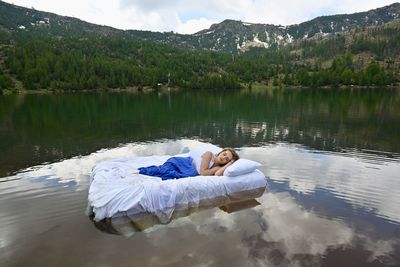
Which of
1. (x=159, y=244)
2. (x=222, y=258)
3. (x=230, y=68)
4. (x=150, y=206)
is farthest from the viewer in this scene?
(x=230, y=68)

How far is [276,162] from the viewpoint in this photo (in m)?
17.4

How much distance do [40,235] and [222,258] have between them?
4.77 metres

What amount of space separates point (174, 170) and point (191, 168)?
661 millimetres

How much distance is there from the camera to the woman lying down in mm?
Result: 12328

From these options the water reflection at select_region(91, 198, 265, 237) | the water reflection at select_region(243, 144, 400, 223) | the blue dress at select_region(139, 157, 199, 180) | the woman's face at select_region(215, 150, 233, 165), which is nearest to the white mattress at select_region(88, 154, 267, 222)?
the water reflection at select_region(91, 198, 265, 237)

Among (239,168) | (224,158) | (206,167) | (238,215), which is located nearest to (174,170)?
(206,167)

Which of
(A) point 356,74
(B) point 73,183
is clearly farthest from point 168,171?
(A) point 356,74

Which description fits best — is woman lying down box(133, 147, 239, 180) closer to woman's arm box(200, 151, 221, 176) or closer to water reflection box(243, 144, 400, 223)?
woman's arm box(200, 151, 221, 176)

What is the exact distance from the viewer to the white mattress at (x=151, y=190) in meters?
10.0

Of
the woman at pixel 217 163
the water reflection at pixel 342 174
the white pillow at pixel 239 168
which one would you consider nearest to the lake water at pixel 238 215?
the water reflection at pixel 342 174

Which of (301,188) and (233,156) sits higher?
(233,156)

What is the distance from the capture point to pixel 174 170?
12555mm

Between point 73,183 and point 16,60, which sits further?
point 16,60

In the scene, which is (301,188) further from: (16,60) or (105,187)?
(16,60)
